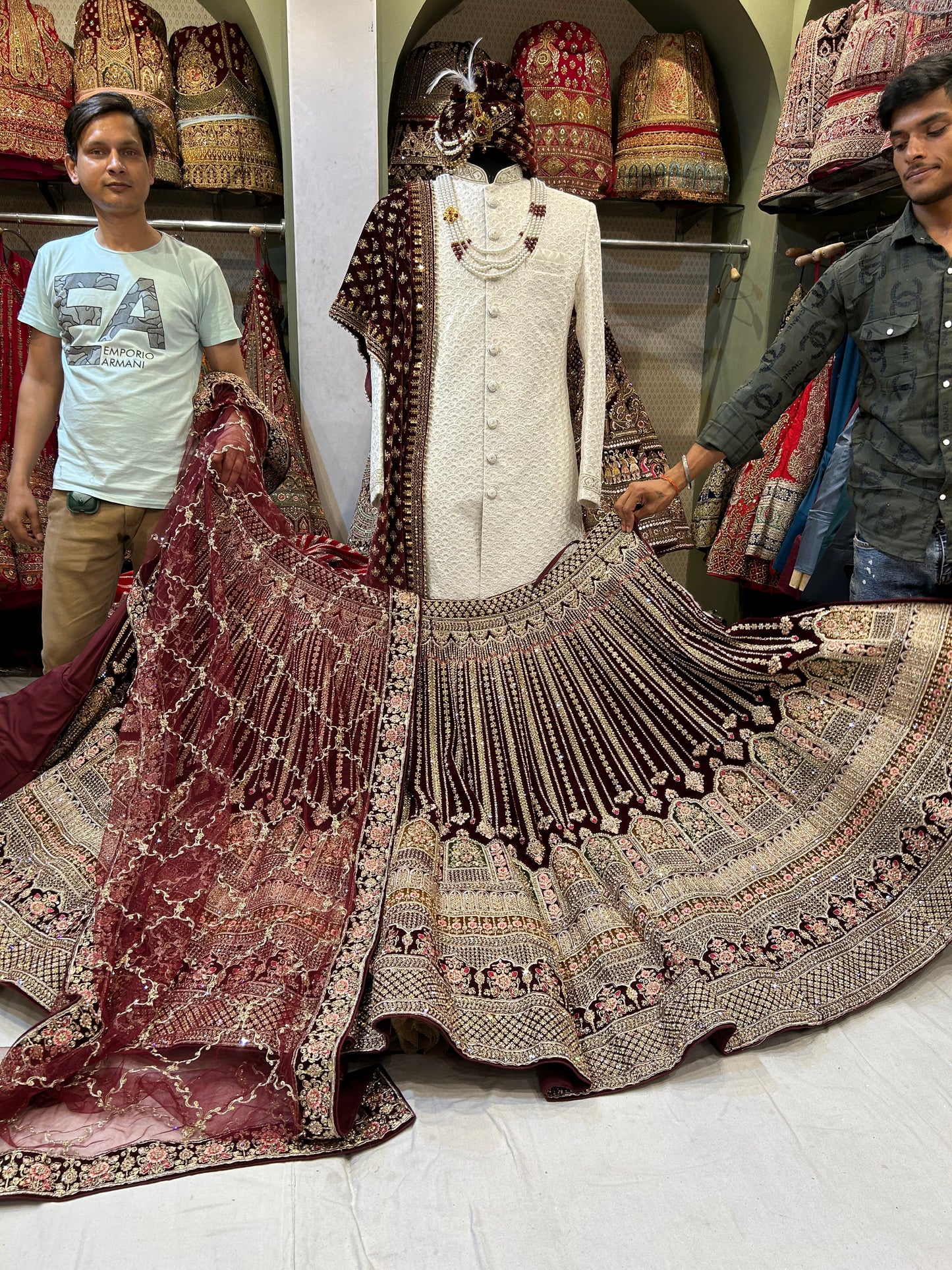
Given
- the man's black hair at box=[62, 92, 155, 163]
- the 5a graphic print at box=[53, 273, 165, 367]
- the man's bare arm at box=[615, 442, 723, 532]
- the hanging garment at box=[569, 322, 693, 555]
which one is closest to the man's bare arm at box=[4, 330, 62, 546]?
the 5a graphic print at box=[53, 273, 165, 367]

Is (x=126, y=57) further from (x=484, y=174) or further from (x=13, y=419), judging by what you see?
(x=484, y=174)

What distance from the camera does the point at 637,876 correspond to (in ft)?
6.15

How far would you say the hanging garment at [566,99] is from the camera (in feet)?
10.7

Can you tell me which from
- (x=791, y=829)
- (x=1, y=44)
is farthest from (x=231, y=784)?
(x=1, y=44)

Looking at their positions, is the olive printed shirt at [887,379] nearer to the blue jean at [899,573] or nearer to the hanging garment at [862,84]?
the blue jean at [899,573]

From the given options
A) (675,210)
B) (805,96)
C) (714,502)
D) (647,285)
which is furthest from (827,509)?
(675,210)

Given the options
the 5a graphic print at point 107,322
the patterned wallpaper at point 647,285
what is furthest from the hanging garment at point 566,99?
the 5a graphic print at point 107,322

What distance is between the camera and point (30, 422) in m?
2.44

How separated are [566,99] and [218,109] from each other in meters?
1.19

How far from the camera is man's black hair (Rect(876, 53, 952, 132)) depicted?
6.06ft

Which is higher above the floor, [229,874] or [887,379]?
[887,379]

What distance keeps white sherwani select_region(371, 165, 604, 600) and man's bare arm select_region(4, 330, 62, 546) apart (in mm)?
820

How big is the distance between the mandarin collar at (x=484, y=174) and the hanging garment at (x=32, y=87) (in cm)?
153

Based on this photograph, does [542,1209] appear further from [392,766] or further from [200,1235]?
[392,766]
